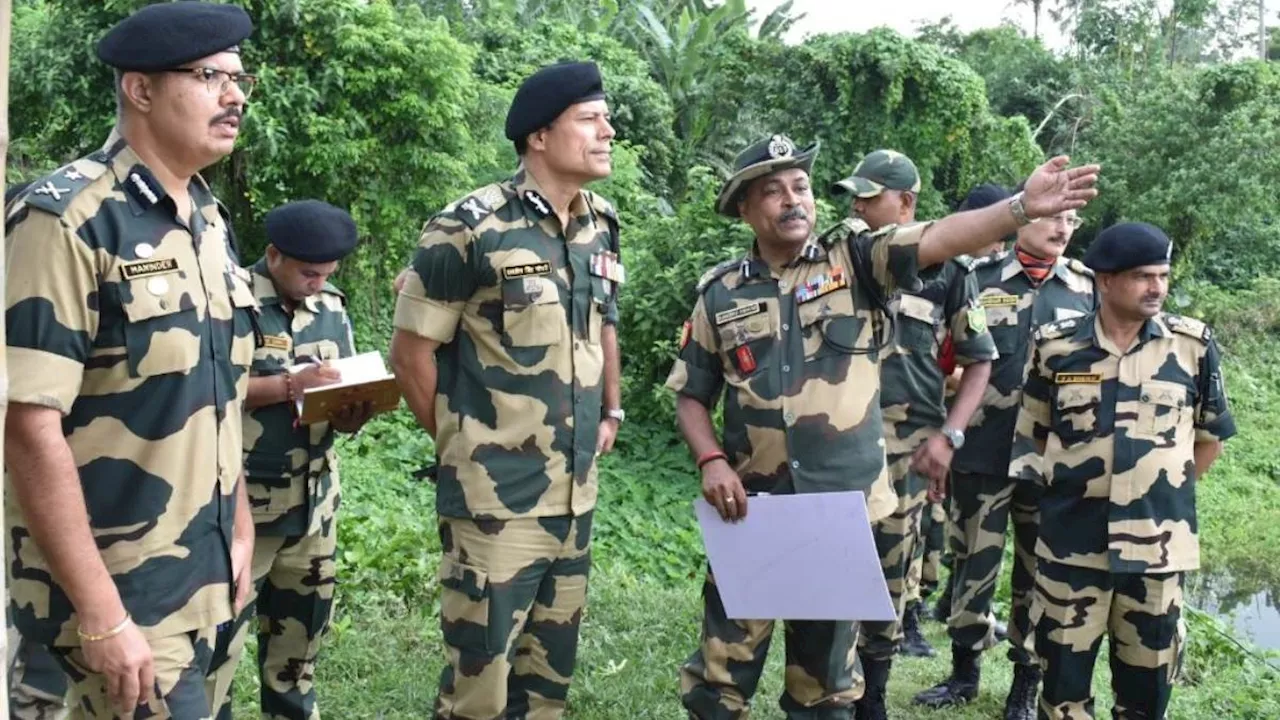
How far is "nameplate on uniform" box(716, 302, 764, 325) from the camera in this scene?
362 centimetres

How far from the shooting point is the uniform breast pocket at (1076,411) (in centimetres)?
392

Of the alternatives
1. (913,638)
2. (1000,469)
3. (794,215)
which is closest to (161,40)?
(794,215)

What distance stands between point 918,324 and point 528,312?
78.3 inches

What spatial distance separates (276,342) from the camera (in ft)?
12.1

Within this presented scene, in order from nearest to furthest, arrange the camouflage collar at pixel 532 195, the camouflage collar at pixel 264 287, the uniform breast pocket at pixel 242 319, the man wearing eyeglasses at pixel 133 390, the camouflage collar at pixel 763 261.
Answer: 1. the man wearing eyeglasses at pixel 133 390
2. the uniform breast pocket at pixel 242 319
3. the camouflage collar at pixel 532 195
4. the camouflage collar at pixel 763 261
5. the camouflage collar at pixel 264 287

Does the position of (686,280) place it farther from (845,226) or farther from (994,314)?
(845,226)

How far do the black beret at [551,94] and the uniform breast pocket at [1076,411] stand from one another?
6.31ft

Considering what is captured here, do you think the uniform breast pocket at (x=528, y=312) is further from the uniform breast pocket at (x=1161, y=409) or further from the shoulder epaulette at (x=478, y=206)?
the uniform breast pocket at (x=1161, y=409)

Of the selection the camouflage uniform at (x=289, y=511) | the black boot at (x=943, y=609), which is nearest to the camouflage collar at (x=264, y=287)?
the camouflage uniform at (x=289, y=511)

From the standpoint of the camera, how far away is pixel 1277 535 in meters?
9.54

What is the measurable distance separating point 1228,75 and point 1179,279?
8.88 feet

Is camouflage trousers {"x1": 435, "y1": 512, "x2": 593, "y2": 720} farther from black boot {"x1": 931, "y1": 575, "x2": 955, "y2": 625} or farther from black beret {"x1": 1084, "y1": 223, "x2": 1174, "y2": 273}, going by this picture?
black boot {"x1": 931, "y1": 575, "x2": 955, "y2": 625}

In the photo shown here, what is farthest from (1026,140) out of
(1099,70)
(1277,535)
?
(1277,535)

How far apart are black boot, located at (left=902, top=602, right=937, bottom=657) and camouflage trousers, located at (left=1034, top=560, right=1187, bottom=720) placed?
5.13 ft
